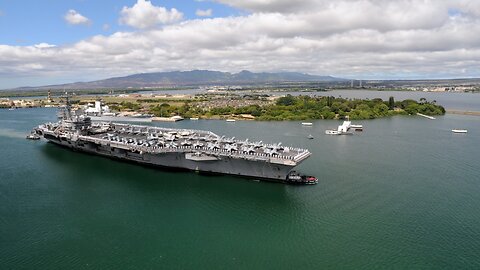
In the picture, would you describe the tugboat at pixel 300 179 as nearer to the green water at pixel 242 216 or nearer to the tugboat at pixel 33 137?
the green water at pixel 242 216

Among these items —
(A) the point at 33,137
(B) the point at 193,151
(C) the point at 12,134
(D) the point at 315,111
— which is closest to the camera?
(B) the point at 193,151

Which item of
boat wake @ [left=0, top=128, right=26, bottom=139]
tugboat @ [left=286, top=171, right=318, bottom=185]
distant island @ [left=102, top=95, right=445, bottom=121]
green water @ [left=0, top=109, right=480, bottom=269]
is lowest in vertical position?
green water @ [left=0, top=109, right=480, bottom=269]

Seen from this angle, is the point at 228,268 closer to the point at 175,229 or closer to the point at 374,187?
the point at 175,229

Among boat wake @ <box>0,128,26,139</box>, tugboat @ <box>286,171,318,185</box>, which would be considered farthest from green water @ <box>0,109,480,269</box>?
boat wake @ <box>0,128,26,139</box>

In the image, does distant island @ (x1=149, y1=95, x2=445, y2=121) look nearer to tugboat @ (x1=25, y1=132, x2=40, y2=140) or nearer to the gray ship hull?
tugboat @ (x1=25, y1=132, x2=40, y2=140)

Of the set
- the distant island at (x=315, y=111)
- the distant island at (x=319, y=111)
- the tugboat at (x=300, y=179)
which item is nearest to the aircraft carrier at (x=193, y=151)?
the tugboat at (x=300, y=179)

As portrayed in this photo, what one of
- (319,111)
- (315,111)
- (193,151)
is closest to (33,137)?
(193,151)

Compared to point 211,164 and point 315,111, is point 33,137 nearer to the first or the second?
point 211,164

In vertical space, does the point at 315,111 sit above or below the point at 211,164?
above

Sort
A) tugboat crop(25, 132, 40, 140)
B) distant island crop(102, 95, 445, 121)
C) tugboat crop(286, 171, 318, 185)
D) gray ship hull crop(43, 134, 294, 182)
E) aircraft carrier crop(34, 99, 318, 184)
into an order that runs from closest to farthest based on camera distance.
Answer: tugboat crop(286, 171, 318, 185) → aircraft carrier crop(34, 99, 318, 184) → gray ship hull crop(43, 134, 294, 182) → tugboat crop(25, 132, 40, 140) → distant island crop(102, 95, 445, 121)
